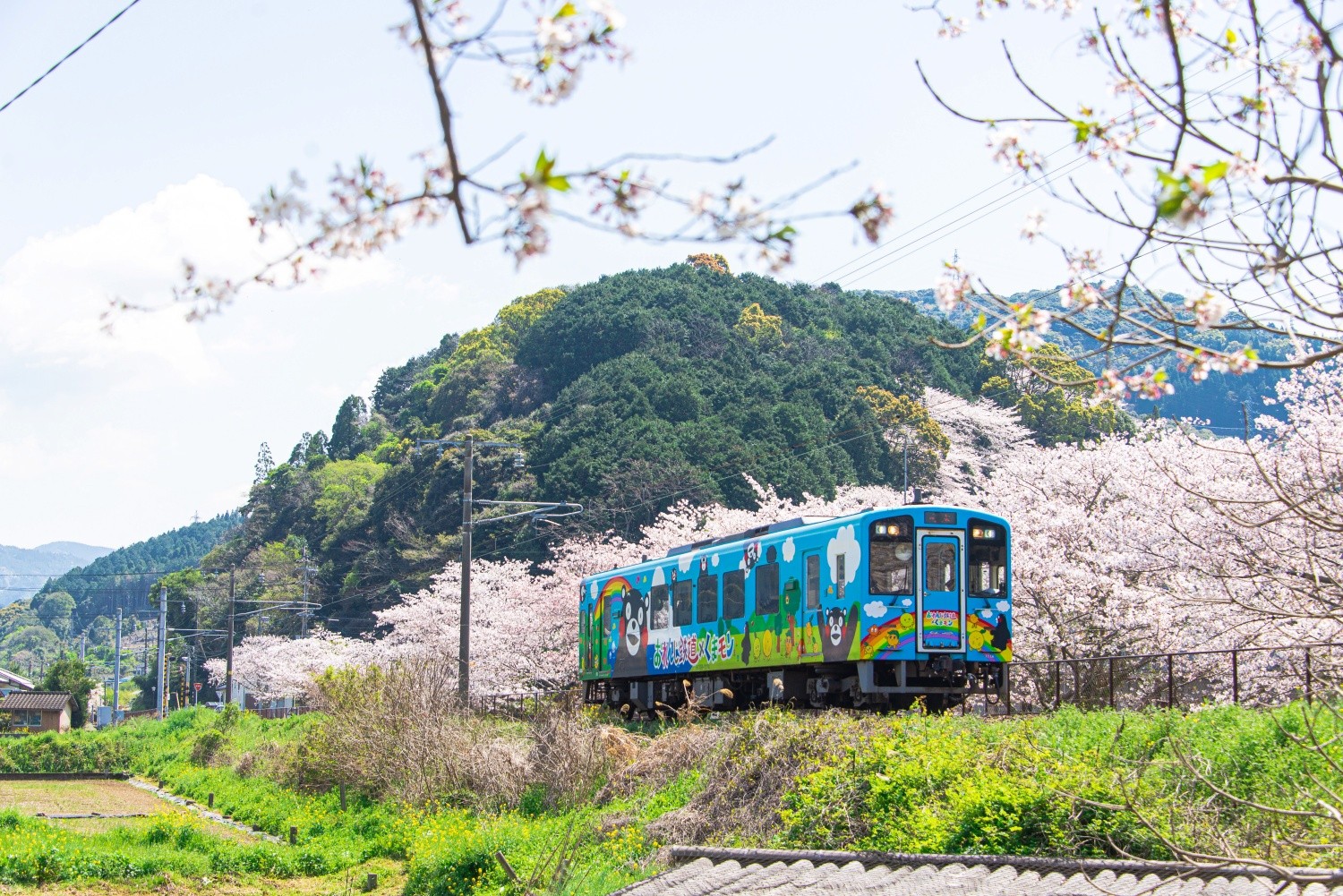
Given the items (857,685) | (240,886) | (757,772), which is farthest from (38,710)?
(757,772)

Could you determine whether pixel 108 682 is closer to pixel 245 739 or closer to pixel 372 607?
pixel 372 607

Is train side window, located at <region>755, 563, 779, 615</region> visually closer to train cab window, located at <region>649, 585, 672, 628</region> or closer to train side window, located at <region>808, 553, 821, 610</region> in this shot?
train side window, located at <region>808, 553, 821, 610</region>

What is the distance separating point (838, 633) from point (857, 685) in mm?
873

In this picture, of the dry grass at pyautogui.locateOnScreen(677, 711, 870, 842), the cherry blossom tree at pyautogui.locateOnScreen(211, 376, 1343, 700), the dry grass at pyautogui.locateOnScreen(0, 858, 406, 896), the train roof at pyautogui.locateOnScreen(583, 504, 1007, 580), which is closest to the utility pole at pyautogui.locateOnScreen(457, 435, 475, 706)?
the cherry blossom tree at pyautogui.locateOnScreen(211, 376, 1343, 700)

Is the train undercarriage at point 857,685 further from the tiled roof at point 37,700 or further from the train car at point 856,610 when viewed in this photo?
the tiled roof at point 37,700

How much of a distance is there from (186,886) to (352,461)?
66964mm

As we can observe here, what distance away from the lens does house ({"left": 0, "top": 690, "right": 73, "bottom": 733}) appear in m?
64.4

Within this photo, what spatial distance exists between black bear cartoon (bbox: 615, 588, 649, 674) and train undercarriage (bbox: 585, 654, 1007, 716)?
3.87 ft

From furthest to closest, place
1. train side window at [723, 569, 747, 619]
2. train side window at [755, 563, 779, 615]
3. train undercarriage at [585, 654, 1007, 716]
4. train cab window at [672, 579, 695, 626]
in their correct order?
train cab window at [672, 579, 695, 626] → train side window at [723, 569, 747, 619] → train side window at [755, 563, 779, 615] → train undercarriage at [585, 654, 1007, 716]

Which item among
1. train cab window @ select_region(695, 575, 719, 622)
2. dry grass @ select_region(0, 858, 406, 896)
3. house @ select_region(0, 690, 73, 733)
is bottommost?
house @ select_region(0, 690, 73, 733)

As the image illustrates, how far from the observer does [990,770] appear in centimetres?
1027

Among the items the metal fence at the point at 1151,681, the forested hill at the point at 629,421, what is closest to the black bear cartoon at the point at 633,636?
the metal fence at the point at 1151,681

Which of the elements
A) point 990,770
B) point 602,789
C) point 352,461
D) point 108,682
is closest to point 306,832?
point 602,789

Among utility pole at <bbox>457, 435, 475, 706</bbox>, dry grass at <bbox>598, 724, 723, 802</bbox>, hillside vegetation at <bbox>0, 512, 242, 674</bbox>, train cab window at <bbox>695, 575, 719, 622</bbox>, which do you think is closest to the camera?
dry grass at <bbox>598, 724, 723, 802</bbox>
